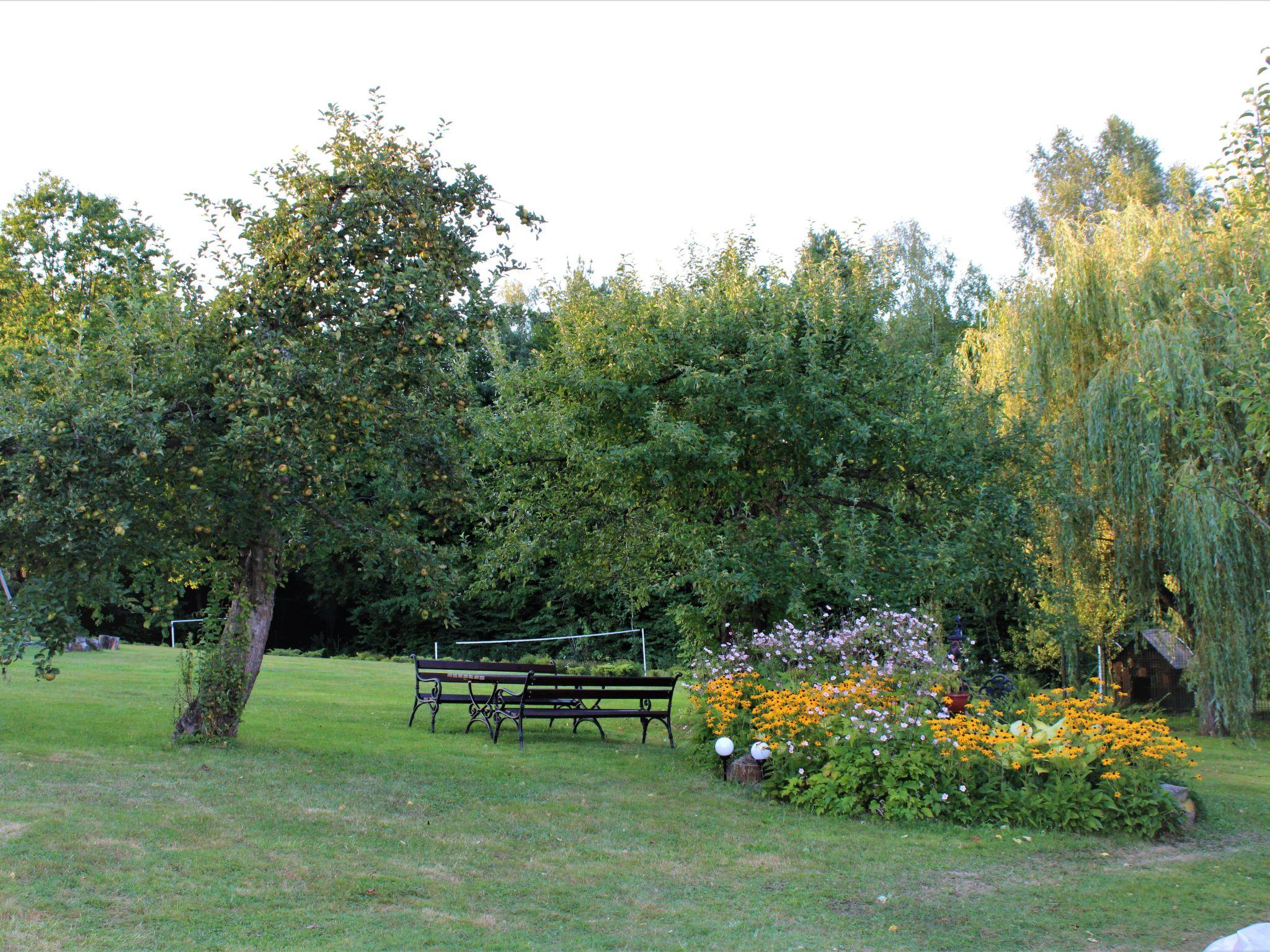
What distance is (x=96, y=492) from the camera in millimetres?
7461

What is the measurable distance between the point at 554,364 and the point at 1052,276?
8.40 metres

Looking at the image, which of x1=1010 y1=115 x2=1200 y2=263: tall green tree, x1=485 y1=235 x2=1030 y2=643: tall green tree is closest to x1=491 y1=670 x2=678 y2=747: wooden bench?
x1=485 y1=235 x2=1030 y2=643: tall green tree

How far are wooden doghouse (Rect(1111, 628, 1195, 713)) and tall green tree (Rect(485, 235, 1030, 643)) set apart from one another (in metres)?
6.75

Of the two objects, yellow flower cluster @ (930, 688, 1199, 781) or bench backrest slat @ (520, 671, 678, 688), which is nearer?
yellow flower cluster @ (930, 688, 1199, 781)

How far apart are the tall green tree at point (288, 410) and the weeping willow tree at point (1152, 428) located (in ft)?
24.7

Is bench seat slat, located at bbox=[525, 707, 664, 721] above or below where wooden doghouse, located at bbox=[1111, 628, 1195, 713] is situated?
above

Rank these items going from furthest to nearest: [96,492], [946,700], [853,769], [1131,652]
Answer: [1131,652] < [946,700] < [853,769] < [96,492]

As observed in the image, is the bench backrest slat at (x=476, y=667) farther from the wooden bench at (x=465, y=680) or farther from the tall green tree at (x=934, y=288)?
the tall green tree at (x=934, y=288)

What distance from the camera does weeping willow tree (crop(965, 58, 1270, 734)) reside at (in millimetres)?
12711

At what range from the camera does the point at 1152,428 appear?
13.5 metres

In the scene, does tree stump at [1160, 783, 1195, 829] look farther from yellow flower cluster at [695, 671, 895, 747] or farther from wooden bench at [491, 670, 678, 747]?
wooden bench at [491, 670, 678, 747]

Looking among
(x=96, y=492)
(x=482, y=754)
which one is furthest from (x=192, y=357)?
(x=482, y=754)

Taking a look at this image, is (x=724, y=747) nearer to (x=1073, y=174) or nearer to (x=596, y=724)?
(x=596, y=724)

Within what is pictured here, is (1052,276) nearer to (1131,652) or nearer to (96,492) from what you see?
(1131,652)
